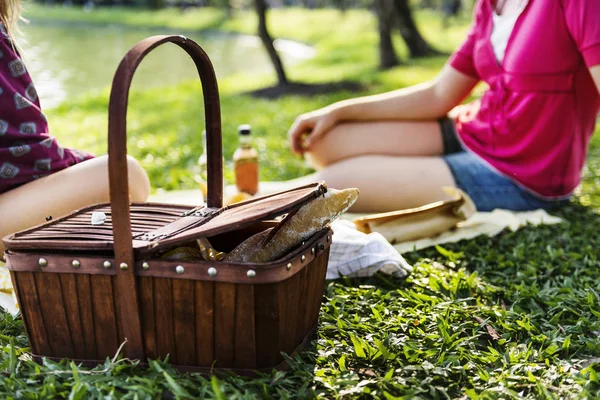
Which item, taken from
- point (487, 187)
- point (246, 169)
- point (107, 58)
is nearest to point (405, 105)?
point (487, 187)

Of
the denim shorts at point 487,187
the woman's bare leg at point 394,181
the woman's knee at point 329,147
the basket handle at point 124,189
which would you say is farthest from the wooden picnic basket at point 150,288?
the woman's knee at point 329,147

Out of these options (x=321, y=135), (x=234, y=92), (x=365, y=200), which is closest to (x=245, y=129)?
(x=321, y=135)

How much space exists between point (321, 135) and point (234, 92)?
552cm

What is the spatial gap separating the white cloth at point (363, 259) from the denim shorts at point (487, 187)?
2.63 ft

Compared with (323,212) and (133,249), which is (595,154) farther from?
(133,249)

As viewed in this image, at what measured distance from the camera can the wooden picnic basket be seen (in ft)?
5.63

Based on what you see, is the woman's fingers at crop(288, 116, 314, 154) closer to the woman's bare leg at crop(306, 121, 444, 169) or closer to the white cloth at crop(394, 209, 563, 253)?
the woman's bare leg at crop(306, 121, 444, 169)

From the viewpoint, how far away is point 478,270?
9.02ft

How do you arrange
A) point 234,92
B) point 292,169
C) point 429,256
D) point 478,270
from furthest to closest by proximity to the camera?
1. point 234,92
2. point 292,169
3. point 429,256
4. point 478,270

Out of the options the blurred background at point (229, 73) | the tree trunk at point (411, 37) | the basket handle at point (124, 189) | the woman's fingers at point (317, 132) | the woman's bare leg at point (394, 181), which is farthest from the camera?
the tree trunk at point (411, 37)

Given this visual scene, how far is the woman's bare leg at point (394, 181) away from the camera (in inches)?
130

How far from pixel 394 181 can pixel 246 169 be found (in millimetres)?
759

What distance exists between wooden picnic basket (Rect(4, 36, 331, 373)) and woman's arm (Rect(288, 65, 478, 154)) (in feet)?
5.34

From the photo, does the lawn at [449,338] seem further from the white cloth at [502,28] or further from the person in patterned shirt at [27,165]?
the white cloth at [502,28]
